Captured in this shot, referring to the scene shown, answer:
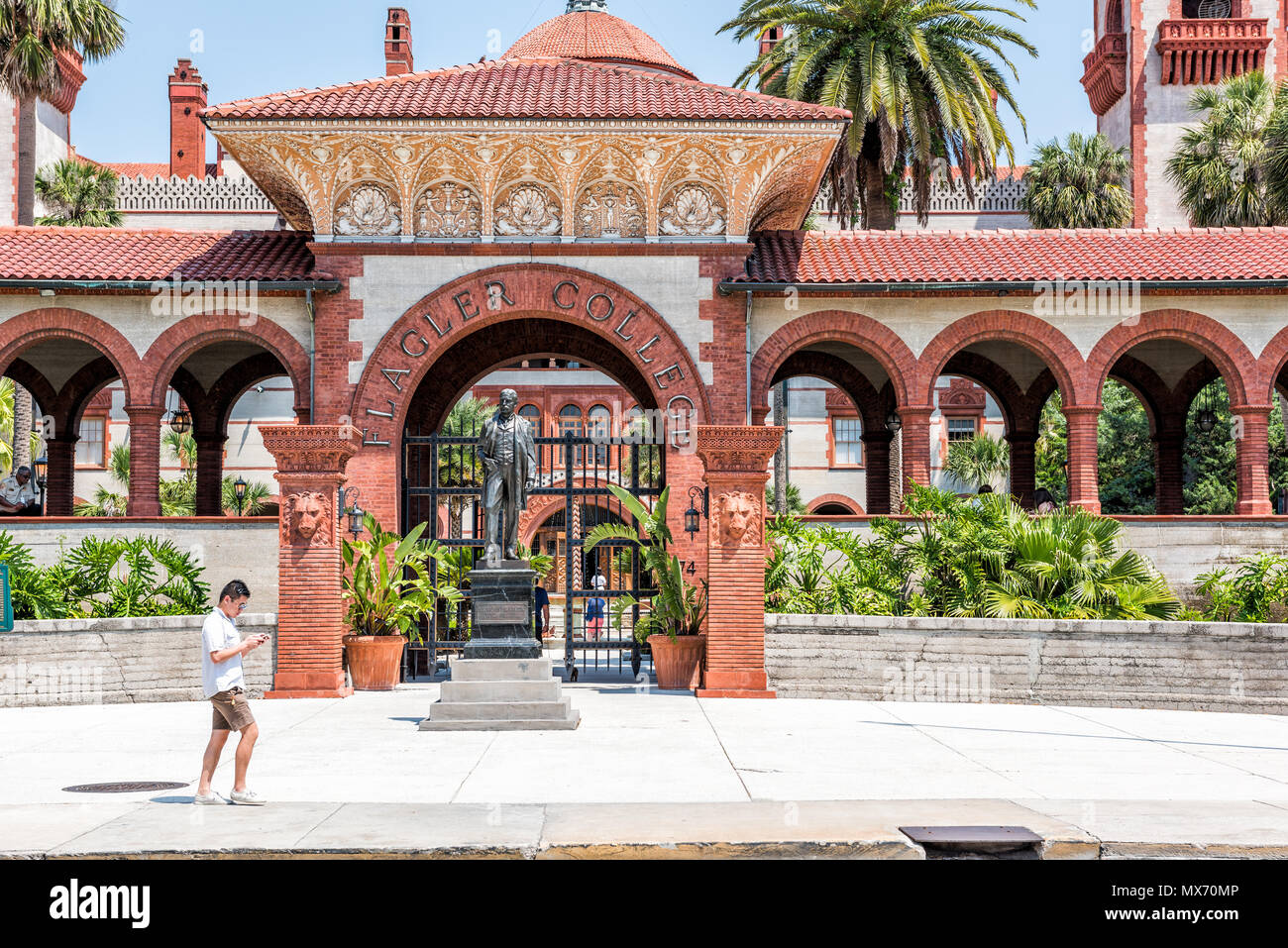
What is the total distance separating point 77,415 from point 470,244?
11.1m

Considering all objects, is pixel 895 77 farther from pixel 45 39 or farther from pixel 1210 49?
pixel 1210 49

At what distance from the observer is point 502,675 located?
14.1m

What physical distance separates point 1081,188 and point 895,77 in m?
17.3

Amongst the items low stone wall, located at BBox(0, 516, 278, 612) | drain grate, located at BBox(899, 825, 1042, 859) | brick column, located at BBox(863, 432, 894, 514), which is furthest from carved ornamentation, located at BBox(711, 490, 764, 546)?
brick column, located at BBox(863, 432, 894, 514)

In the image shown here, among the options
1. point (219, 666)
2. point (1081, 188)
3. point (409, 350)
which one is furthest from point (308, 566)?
point (1081, 188)

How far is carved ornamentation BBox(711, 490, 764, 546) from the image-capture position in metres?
16.7

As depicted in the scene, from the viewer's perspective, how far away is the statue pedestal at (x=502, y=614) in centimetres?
1424

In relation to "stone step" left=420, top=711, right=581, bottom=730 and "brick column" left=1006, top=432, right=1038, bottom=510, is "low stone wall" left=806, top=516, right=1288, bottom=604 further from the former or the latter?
"stone step" left=420, top=711, right=581, bottom=730

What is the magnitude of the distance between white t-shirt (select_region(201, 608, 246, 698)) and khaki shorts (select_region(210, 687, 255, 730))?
5 cm

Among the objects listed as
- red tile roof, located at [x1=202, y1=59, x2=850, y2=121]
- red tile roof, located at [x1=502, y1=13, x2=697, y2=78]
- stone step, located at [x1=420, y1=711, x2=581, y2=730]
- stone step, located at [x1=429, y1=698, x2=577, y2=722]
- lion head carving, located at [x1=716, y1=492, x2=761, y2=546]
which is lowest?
stone step, located at [x1=420, y1=711, x2=581, y2=730]

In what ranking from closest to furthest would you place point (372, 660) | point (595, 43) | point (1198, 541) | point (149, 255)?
1. point (372, 660)
2. point (1198, 541)
3. point (149, 255)
4. point (595, 43)

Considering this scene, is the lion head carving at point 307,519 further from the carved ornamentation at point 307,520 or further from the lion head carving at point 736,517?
the lion head carving at point 736,517

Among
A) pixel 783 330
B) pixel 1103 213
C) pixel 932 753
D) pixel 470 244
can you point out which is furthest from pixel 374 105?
pixel 1103 213

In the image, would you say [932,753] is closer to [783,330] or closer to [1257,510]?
[783,330]
